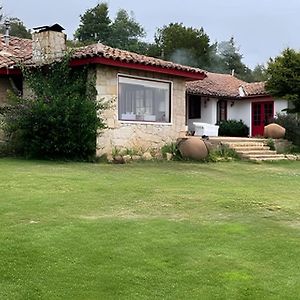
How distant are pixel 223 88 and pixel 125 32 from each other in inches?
1316

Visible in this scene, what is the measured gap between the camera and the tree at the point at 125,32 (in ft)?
189

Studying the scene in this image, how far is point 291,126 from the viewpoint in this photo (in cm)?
2269

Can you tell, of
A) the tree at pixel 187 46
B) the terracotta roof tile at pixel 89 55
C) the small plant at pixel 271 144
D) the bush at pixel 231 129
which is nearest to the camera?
the terracotta roof tile at pixel 89 55

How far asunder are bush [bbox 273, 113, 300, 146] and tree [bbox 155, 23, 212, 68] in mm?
23500

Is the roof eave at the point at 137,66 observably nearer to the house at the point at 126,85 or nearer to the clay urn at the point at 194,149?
the house at the point at 126,85

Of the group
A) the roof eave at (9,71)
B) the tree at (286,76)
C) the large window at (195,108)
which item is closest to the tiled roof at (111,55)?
the roof eave at (9,71)

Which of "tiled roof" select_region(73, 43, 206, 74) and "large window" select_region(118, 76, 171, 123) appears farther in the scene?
"large window" select_region(118, 76, 171, 123)

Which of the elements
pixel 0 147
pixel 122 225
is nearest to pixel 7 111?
pixel 0 147

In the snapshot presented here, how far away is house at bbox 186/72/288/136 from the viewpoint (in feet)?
94.6

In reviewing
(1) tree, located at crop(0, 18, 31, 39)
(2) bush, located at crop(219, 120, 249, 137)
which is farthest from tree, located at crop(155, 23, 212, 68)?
(2) bush, located at crop(219, 120, 249, 137)

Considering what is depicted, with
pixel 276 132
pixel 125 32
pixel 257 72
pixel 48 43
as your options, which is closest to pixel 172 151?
pixel 48 43

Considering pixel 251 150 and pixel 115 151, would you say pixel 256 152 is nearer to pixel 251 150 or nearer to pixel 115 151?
pixel 251 150

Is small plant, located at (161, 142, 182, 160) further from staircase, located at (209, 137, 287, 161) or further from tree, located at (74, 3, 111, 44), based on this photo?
tree, located at (74, 3, 111, 44)

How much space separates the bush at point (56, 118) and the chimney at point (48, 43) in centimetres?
87
